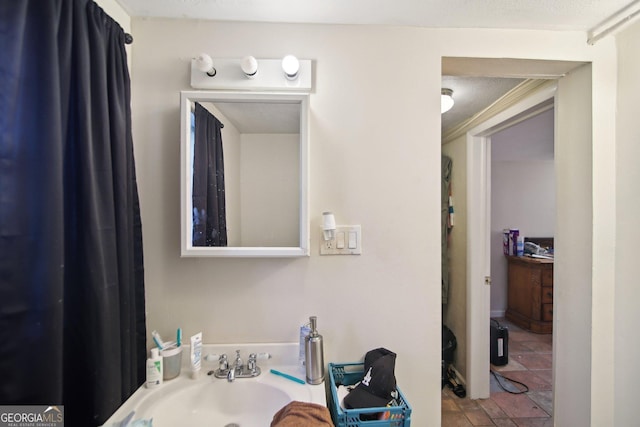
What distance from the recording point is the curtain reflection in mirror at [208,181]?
1021 millimetres

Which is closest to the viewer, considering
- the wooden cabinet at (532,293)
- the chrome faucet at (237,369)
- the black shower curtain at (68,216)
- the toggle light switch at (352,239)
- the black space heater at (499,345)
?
the black shower curtain at (68,216)

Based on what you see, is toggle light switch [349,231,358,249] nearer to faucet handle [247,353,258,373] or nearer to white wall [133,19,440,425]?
white wall [133,19,440,425]

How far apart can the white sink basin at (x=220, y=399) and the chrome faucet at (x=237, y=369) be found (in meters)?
0.02

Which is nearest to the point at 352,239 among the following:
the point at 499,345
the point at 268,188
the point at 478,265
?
the point at 268,188

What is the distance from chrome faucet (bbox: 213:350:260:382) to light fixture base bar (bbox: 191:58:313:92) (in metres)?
1.10

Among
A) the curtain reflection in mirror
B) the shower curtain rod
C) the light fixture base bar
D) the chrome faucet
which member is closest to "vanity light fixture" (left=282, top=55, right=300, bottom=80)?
the light fixture base bar

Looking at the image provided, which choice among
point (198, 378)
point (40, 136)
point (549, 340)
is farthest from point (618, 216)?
point (549, 340)

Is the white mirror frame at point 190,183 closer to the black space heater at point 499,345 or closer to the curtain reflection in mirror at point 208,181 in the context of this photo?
the curtain reflection in mirror at point 208,181

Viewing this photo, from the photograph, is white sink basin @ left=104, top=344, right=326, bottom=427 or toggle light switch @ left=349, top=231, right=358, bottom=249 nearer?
A: white sink basin @ left=104, top=344, right=326, bottom=427

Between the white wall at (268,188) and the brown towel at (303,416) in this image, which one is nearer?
the brown towel at (303,416)

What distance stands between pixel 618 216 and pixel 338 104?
131 centimetres

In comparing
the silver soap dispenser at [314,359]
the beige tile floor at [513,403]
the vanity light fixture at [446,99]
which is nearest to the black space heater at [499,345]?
the beige tile floor at [513,403]

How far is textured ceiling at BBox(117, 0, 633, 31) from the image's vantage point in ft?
3.19

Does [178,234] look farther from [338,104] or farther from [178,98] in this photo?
[338,104]
